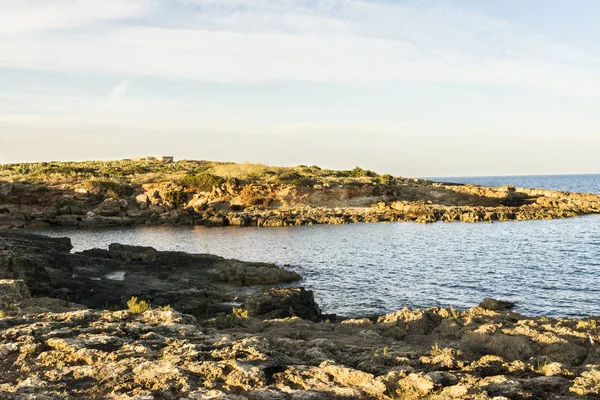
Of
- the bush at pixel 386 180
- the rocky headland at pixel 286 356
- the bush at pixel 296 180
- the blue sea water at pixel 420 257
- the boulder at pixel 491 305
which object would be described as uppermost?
the bush at pixel 386 180

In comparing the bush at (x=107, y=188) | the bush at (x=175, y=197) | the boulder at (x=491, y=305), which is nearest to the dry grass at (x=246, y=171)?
the bush at (x=175, y=197)

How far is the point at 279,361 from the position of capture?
32.3 feet

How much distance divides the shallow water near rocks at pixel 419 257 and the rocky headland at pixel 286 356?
1326cm

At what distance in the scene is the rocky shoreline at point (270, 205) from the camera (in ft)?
242

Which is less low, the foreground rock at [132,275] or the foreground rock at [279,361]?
the foreground rock at [279,361]

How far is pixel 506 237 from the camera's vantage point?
57250 millimetres

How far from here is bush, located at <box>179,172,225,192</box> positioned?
289ft

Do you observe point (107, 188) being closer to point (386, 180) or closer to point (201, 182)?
point (201, 182)

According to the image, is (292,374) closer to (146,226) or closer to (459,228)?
(459,228)

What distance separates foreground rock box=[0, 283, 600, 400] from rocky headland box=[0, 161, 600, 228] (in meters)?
58.7

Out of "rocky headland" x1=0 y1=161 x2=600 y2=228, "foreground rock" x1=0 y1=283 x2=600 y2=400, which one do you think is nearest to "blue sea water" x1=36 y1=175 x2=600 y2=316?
"rocky headland" x1=0 y1=161 x2=600 y2=228

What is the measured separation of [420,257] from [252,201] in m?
46.9

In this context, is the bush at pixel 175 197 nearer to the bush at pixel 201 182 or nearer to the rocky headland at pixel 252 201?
the rocky headland at pixel 252 201

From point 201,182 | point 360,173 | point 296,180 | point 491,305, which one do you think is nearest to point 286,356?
point 491,305
